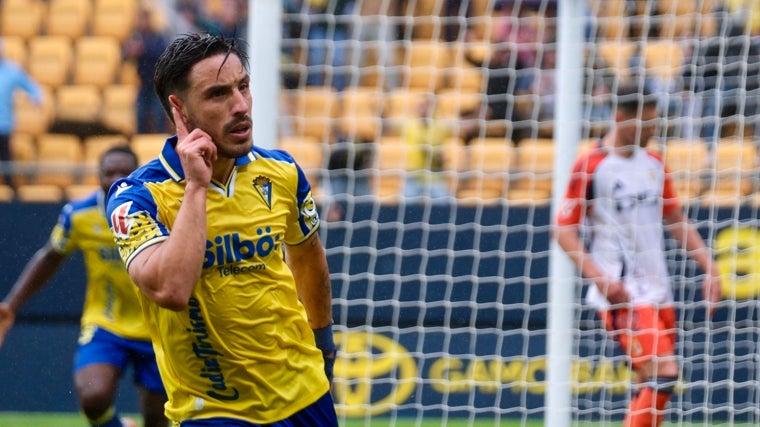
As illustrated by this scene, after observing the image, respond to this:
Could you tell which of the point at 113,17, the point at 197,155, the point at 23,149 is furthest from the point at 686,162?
the point at 113,17

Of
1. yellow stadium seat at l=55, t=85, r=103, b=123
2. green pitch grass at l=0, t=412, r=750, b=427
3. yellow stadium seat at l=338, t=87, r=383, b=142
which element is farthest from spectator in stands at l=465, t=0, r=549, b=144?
yellow stadium seat at l=55, t=85, r=103, b=123

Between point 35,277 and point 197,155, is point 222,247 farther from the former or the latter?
point 35,277

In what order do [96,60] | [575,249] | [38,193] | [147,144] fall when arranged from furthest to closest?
[96,60] < [147,144] < [38,193] < [575,249]

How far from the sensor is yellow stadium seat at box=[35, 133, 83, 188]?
35.7ft

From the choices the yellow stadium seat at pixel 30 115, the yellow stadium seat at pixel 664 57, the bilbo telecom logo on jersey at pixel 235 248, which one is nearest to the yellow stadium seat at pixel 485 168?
the yellow stadium seat at pixel 664 57

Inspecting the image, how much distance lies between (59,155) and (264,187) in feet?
27.2

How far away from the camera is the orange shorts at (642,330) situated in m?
7.07

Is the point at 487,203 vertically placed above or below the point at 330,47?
below

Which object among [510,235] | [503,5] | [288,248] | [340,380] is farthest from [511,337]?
[288,248]

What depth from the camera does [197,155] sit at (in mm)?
3482

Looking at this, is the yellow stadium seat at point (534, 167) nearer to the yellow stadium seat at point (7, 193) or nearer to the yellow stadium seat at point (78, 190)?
the yellow stadium seat at point (78, 190)

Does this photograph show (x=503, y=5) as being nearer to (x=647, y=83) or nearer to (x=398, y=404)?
(x=647, y=83)

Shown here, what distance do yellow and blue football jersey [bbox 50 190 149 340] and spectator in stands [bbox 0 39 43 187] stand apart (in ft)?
14.0

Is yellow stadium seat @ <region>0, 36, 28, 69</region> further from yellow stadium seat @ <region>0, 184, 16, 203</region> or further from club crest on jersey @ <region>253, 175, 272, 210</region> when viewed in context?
club crest on jersey @ <region>253, 175, 272, 210</region>
